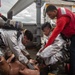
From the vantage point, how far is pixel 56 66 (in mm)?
3938

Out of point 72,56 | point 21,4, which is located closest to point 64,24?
point 72,56

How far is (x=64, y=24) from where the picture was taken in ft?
11.7

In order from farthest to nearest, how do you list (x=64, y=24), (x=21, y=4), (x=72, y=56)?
(x=21, y=4)
(x=72, y=56)
(x=64, y=24)

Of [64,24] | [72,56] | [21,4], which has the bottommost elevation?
[72,56]

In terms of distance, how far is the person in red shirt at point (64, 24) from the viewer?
3.56m

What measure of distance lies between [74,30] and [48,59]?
653 millimetres

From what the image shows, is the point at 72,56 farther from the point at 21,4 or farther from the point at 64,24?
the point at 21,4

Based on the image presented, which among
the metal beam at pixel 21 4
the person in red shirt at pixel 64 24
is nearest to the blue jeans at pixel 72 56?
the person in red shirt at pixel 64 24

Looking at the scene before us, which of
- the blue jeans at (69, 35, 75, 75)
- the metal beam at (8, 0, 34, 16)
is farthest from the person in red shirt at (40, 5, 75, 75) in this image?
the metal beam at (8, 0, 34, 16)

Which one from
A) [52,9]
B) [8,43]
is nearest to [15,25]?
[8,43]

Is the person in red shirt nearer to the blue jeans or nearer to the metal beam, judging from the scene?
the blue jeans

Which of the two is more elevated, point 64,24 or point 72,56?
point 64,24

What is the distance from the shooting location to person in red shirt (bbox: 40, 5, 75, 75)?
3.56 meters

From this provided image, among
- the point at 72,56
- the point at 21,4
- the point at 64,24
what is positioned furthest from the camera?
the point at 21,4
